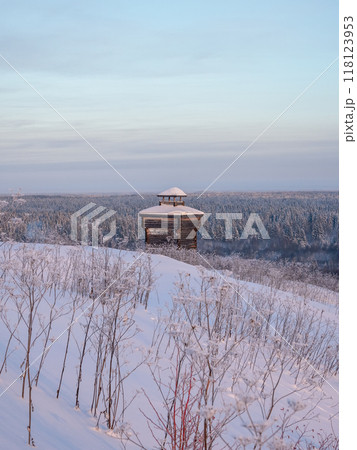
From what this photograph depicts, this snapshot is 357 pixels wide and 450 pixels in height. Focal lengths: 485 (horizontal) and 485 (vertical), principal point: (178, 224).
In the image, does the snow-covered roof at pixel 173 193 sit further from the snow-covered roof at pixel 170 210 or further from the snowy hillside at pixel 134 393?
the snowy hillside at pixel 134 393

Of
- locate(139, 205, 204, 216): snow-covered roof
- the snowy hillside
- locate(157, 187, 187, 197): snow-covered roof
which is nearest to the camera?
the snowy hillside

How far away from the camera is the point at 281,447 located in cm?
197

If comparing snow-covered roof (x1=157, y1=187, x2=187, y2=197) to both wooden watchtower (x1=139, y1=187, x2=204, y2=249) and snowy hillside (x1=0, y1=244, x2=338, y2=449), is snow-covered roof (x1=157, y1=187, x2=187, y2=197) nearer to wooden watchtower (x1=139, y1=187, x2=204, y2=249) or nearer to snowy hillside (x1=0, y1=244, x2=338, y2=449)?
wooden watchtower (x1=139, y1=187, x2=204, y2=249)

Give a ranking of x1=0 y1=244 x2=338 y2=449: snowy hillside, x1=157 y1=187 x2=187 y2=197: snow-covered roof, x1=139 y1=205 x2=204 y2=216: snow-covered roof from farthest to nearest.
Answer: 1. x1=157 y1=187 x2=187 y2=197: snow-covered roof
2. x1=139 y1=205 x2=204 y2=216: snow-covered roof
3. x1=0 y1=244 x2=338 y2=449: snowy hillside

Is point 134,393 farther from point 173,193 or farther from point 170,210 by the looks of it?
point 173,193

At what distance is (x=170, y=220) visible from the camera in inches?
795

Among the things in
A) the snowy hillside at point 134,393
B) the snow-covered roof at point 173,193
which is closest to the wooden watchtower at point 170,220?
the snow-covered roof at point 173,193

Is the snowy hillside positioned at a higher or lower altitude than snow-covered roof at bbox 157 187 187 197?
lower

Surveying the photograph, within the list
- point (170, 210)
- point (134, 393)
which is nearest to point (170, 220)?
point (170, 210)

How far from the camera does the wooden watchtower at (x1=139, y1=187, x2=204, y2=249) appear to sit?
1977 cm

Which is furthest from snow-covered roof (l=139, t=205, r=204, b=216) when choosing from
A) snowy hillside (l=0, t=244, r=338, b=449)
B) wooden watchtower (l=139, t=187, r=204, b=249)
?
snowy hillside (l=0, t=244, r=338, b=449)

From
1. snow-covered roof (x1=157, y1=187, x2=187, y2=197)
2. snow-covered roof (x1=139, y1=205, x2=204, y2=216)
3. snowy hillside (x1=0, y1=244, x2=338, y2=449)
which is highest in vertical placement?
snow-covered roof (x1=157, y1=187, x2=187, y2=197)
